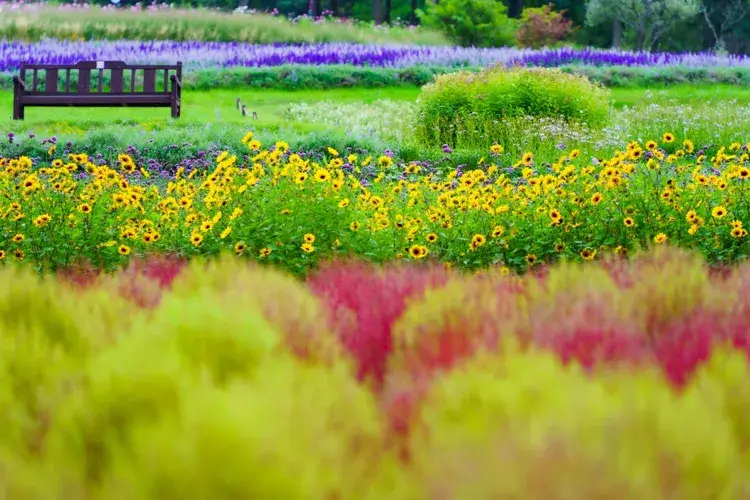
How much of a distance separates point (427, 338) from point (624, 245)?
4140mm

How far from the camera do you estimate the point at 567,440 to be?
3.96 feet

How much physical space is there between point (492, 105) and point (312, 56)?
485 inches

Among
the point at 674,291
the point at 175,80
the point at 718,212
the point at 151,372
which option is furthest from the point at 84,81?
the point at 151,372

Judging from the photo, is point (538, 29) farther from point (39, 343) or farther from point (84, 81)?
point (39, 343)

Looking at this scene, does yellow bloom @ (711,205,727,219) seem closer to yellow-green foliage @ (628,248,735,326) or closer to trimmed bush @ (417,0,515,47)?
yellow-green foliage @ (628,248,735,326)

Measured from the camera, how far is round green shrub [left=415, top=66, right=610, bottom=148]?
13.9m

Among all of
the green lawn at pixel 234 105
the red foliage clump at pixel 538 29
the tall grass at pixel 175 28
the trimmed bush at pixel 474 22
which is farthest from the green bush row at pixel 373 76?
the red foliage clump at pixel 538 29

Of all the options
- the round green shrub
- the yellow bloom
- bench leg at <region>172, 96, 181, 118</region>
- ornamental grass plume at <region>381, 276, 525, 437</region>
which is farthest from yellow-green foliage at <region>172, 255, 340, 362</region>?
bench leg at <region>172, 96, 181, 118</region>

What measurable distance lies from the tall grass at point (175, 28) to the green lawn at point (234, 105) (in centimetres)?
1056

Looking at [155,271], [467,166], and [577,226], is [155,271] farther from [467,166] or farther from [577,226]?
[467,166]

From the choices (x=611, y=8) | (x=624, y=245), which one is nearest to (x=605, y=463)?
(x=624, y=245)

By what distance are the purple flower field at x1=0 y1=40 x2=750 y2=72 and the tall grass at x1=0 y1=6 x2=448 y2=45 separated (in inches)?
104

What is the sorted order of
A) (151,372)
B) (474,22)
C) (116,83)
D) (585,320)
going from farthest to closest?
(474,22)
(116,83)
(585,320)
(151,372)

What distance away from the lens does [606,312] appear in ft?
6.63
